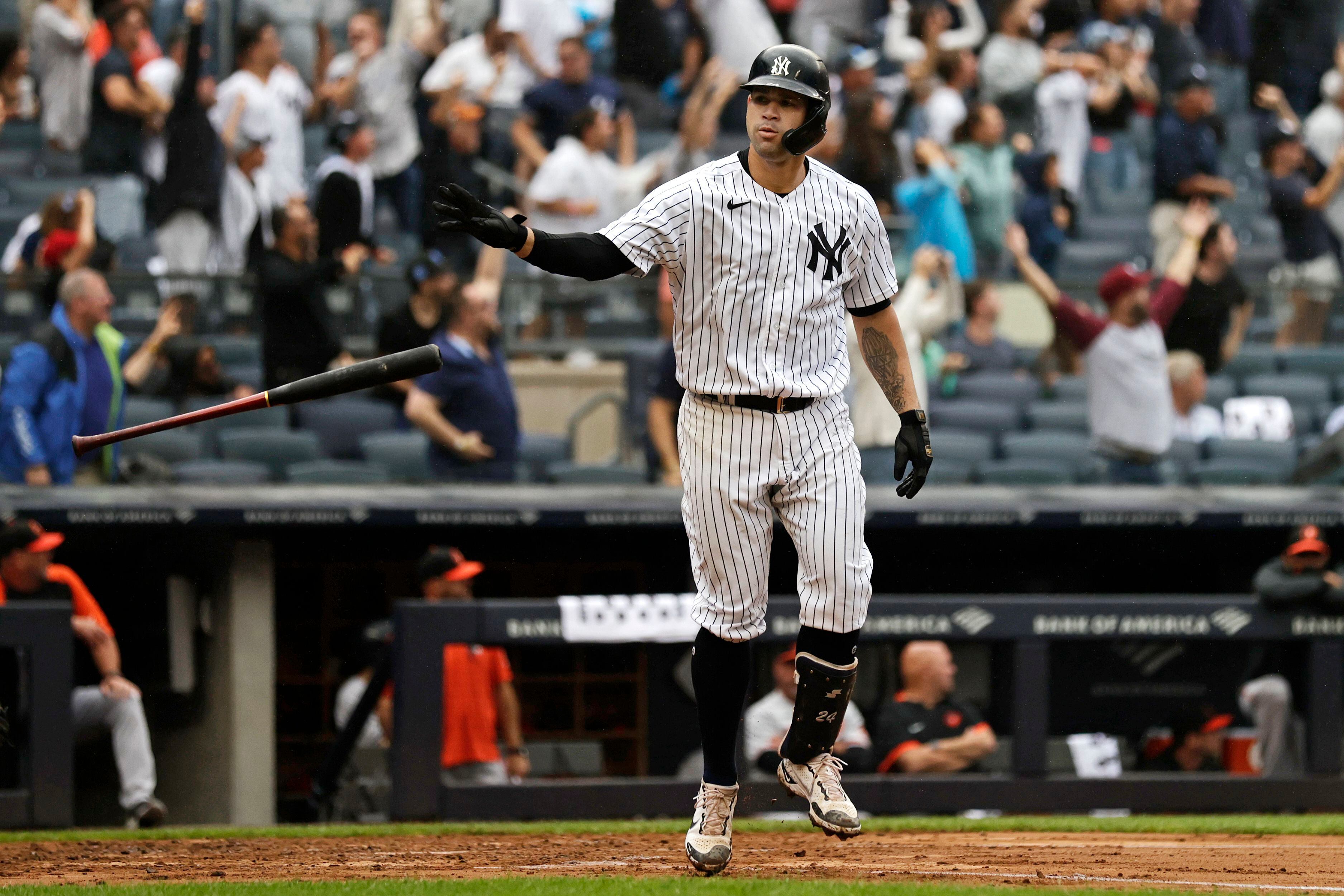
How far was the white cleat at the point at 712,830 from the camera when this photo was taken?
13.9 feet

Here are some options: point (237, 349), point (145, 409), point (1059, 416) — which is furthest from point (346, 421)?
point (1059, 416)

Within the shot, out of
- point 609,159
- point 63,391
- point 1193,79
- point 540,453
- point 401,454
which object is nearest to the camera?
point 63,391

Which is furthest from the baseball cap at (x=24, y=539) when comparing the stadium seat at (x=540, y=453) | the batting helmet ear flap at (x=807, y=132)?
the batting helmet ear flap at (x=807, y=132)

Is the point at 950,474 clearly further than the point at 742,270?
Yes

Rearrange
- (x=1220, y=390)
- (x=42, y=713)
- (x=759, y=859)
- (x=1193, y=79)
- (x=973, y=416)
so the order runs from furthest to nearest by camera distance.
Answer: (x=1193, y=79) → (x=1220, y=390) → (x=973, y=416) → (x=42, y=713) → (x=759, y=859)

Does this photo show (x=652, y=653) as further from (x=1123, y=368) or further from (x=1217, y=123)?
(x=1217, y=123)

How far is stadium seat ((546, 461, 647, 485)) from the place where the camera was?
824 cm

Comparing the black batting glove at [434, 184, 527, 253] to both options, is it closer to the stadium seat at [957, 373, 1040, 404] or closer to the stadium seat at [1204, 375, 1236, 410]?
the stadium seat at [957, 373, 1040, 404]

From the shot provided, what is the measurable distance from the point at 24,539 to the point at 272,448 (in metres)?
1.63

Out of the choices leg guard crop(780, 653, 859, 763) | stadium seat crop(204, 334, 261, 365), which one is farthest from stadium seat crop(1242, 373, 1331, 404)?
leg guard crop(780, 653, 859, 763)

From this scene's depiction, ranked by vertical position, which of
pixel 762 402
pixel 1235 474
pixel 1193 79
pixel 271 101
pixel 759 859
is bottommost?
pixel 759 859

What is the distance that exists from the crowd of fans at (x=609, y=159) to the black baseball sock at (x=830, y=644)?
359 cm

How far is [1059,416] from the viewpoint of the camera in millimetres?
9008

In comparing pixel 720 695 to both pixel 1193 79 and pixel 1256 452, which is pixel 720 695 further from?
pixel 1193 79
